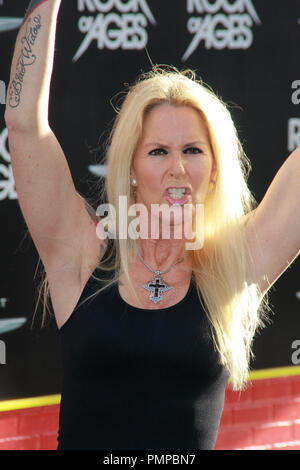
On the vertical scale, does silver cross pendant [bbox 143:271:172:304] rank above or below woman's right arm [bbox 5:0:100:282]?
below

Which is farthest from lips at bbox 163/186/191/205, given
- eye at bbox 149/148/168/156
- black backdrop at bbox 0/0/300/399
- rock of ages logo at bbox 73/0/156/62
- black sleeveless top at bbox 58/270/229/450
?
rock of ages logo at bbox 73/0/156/62

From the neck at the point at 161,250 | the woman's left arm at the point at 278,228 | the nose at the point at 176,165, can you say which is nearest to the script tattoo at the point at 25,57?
the nose at the point at 176,165

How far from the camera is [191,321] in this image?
64.0 inches

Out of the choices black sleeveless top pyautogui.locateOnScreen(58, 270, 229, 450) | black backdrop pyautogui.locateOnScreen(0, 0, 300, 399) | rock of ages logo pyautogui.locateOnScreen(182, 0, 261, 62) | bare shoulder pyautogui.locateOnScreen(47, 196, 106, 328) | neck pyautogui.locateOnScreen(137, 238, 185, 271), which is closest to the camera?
black sleeveless top pyautogui.locateOnScreen(58, 270, 229, 450)

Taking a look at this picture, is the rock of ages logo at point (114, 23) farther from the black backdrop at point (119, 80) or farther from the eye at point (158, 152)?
the eye at point (158, 152)

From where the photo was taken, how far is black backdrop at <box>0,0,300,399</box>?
95.3 inches

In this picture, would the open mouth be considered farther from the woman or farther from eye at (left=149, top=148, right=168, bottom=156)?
eye at (left=149, top=148, right=168, bottom=156)

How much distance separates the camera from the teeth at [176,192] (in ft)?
→ 5.52

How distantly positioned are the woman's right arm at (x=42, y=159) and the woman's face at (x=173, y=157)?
0.21m

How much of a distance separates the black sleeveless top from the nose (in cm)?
39

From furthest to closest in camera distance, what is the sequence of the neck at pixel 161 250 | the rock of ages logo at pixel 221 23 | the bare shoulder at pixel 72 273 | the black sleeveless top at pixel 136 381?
the rock of ages logo at pixel 221 23 → the neck at pixel 161 250 → the bare shoulder at pixel 72 273 → the black sleeveless top at pixel 136 381

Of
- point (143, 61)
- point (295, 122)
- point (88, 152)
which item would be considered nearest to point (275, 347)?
point (295, 122)

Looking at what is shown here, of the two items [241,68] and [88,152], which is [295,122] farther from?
[88,152]

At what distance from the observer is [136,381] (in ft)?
5.10
